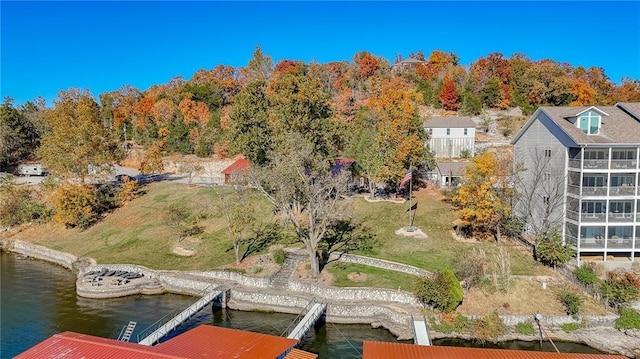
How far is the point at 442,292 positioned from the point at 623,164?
19.6 metres

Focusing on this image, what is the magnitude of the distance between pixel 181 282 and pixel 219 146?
48304mm

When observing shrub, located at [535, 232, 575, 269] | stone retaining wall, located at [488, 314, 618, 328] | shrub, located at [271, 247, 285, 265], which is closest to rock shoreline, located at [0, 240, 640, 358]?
stone retaining wall, located at [488, 314, 618, 328]

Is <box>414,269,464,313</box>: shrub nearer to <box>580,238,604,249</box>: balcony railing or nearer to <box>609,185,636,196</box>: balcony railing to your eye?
<box>580,238,604,249</box>: balcony railing

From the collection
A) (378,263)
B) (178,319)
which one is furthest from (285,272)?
(178,319)

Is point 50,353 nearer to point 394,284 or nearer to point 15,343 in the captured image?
point 15,343

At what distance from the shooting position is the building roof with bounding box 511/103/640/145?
3703 centimetres

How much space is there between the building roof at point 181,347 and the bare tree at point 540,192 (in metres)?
27.1

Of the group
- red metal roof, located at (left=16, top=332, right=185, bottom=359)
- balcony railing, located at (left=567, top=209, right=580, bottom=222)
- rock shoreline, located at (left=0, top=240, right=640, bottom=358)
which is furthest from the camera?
balcony railing, located at (left=567, top=209, right=580, bottom=222)

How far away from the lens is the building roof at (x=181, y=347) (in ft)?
67.0

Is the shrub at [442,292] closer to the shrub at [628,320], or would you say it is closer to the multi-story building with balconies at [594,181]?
the shrub at [628,320]

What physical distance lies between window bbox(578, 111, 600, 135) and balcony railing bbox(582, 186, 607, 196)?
4.94 metres

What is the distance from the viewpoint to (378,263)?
39.1 m

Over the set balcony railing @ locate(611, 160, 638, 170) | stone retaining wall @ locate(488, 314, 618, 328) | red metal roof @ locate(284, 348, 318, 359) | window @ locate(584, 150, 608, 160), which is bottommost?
stone retaining wall @ locate(488, 314, 618, 328)

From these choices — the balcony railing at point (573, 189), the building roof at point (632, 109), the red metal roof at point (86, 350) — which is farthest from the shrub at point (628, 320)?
the red metal roof at point (86, 350)
